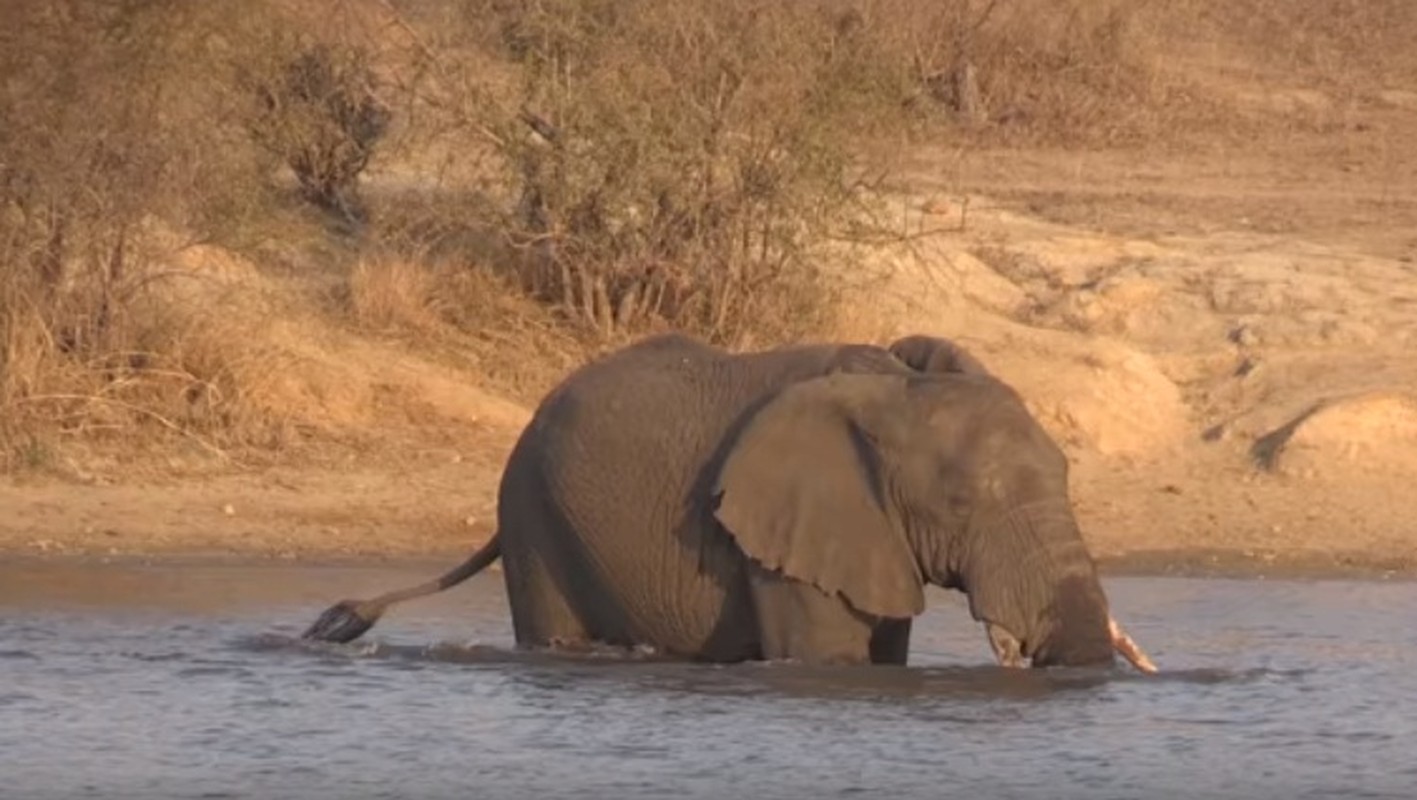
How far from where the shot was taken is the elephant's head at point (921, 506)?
921cm

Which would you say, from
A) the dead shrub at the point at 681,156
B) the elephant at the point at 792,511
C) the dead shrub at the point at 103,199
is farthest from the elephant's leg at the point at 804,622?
the dead shrub at the point at 681,156

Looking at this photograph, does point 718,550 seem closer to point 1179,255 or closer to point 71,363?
point 71,363

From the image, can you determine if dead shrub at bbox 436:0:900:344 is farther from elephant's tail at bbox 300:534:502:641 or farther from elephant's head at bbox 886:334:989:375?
elephant's head at bbox 886:334:989:375

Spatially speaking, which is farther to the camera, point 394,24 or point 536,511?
point 394,24

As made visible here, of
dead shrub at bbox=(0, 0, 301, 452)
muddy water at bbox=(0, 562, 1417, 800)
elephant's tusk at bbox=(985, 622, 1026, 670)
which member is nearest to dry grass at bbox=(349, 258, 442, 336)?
dead shrub at bbox=(0, 0, 301, 452)

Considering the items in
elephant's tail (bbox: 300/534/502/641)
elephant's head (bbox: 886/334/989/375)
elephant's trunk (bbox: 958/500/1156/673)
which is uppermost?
elephant's head (bbox: 886/334/989/375)

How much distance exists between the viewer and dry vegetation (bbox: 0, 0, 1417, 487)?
44.6ft

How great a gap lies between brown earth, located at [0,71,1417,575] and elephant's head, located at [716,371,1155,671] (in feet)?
11.7

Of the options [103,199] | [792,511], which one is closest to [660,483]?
[792,511]

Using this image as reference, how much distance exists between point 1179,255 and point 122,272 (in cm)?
555

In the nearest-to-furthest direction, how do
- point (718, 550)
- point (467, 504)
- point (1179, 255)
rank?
point (718, 550)
point (467, 504)
point (1179, 255)

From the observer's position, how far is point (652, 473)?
9.71 m

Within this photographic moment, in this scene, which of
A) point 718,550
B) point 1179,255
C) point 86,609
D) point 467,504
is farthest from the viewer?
point 1179,255

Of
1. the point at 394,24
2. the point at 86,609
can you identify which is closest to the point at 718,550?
the point at 86,609
